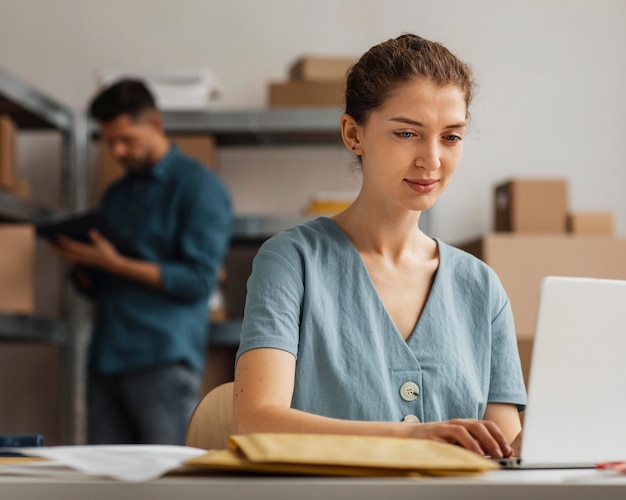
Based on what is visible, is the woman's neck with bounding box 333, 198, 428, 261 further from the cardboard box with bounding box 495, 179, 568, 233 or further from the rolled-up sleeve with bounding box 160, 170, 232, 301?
the cardboard box with bounding box 495, 179, 568, 233

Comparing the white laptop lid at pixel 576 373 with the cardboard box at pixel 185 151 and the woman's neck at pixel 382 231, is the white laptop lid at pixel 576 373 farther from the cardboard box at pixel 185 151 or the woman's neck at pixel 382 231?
the cardboard box at pixel 185 151

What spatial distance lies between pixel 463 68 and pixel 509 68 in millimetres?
2477

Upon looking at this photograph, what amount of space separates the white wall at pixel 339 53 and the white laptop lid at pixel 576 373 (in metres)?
2.81

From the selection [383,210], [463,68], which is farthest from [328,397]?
[463,68]

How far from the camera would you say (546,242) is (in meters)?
3.15

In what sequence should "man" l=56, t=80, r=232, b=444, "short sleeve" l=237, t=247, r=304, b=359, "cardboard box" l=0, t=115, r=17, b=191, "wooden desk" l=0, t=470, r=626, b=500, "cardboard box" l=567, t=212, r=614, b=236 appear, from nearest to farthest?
"wooden desk" l=0, t=470, r=626, b=500
"short sleeve" l=237, t=247, r=304, b=359
"man" l=56, t=80, r=232, b=444
"cardboard box" l=0, t=115, r=17, b=191
"cardboard box" l=567, t=212, r=614, b=236

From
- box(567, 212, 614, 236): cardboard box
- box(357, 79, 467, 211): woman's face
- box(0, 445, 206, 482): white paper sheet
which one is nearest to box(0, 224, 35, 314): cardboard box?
box(567, 212, 614, 236): cardboard box

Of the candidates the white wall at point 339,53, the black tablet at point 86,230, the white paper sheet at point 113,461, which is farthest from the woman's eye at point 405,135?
the white wall at point 339,53

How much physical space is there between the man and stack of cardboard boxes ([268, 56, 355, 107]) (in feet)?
2.12

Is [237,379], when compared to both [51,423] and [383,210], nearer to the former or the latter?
[383,210]

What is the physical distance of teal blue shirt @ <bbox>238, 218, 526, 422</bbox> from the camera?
123cm

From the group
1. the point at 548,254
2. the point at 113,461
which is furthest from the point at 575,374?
the point at 548,254

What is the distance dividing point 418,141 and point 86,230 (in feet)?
5.59

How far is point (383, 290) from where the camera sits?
132 centimetres
